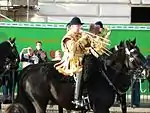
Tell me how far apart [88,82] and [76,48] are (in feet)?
2.44

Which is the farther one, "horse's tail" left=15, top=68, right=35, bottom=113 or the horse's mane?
"horse's tail" left=15, top=68, right=35, bottom=113

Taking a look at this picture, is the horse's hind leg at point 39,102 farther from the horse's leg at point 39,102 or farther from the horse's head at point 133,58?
the horse's head at point 133,58

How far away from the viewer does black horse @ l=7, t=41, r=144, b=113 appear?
34.2 ft

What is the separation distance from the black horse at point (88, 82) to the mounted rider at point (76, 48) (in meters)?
0.14

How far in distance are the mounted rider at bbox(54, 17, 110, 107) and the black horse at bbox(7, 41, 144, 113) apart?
14 cm

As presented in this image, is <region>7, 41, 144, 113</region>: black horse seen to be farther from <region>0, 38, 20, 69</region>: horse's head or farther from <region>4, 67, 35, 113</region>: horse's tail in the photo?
<region>0, 38, 20, 69</region>: horse's head

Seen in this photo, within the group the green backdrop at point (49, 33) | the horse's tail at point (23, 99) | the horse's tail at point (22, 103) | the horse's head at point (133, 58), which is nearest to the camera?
the horse's head at point (133, 58)

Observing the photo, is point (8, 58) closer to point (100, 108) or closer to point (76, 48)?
point (76, 48)

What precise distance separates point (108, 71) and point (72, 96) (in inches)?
34.0

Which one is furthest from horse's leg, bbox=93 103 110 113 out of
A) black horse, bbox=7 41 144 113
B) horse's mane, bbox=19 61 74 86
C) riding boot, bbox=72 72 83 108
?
horse's mane, bbox=19 61 74 86

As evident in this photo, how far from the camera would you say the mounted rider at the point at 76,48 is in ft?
33.6

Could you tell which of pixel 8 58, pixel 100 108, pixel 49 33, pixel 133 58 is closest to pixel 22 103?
pixel 100 108

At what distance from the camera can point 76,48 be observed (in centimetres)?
1027

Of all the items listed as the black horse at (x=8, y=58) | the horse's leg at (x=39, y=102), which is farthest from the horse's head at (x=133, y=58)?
the black horse at (x=8, y=58)
